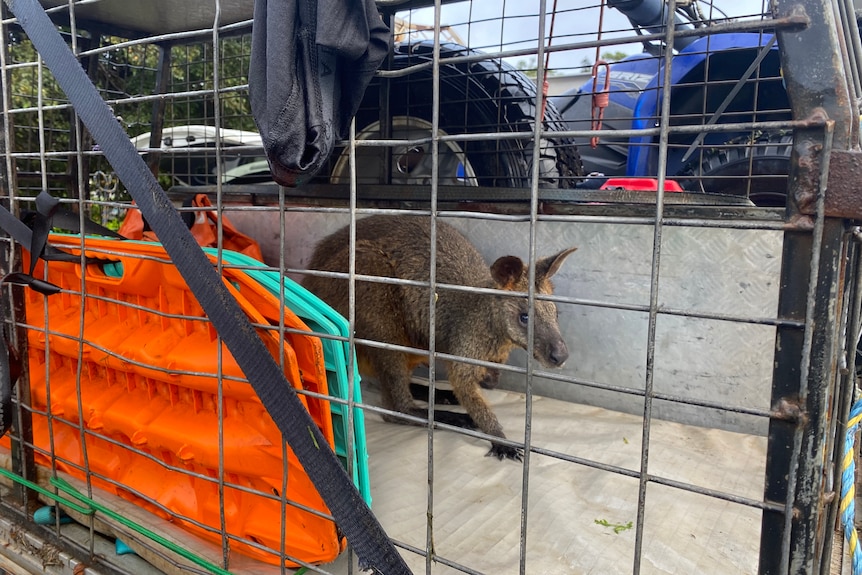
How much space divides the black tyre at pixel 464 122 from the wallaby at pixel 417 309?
0.57 m

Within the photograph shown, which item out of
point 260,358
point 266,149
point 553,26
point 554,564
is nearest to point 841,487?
point 554,564

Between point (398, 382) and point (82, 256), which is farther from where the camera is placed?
point (398, 382)

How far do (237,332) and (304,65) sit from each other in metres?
0.74

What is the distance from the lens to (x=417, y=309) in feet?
12.2

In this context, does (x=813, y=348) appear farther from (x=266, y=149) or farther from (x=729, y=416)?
(x=729, y=416)

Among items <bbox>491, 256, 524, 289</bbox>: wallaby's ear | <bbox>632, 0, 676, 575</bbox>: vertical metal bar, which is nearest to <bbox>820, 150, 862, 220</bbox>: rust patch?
<bbox>632, 0, 676, 575</bbox>: vertical metal bar

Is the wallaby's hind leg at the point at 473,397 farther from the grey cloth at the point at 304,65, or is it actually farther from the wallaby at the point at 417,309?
the grey cloth at the point at 304,65

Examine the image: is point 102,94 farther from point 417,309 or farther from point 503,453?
point 503,453

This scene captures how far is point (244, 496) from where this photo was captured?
2041mm

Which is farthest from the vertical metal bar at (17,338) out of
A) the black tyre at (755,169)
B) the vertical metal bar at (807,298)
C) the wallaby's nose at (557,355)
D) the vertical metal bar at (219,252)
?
the black tyre at (755,169)

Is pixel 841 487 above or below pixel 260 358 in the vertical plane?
below

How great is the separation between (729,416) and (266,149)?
2.78m

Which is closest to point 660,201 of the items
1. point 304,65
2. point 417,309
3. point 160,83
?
point 304,65

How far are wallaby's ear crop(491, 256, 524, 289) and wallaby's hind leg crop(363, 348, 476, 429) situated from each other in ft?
2.83
